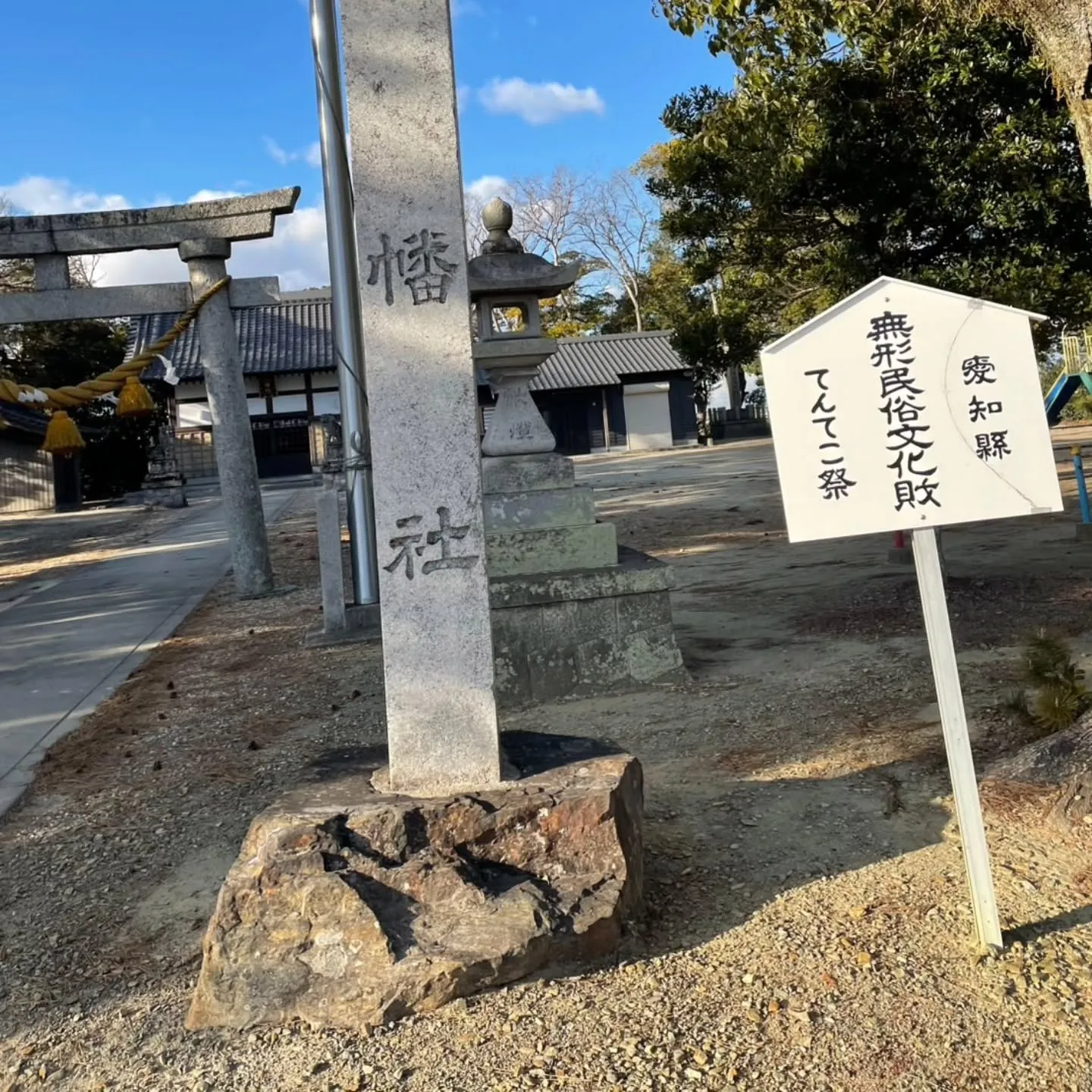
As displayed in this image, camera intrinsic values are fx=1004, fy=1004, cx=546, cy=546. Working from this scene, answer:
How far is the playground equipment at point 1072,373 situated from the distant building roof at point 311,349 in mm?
17302

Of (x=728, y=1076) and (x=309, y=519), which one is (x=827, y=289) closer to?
(x=728, y=1076)

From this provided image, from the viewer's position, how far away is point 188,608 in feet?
31.1

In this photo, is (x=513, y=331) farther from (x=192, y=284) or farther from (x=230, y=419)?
(x=192, y=284)

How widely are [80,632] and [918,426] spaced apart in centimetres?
795

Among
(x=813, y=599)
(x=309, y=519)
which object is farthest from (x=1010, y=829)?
(x=309, y=519)

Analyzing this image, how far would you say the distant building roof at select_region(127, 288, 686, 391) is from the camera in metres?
32.8

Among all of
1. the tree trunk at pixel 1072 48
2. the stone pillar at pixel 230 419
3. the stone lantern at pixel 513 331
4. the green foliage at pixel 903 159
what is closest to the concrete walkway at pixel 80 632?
the stone pillar at pixel 230 419

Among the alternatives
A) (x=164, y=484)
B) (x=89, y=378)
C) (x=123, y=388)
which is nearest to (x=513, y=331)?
(x=123, y=388)

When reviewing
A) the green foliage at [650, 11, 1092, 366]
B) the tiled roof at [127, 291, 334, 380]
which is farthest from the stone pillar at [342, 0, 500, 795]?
the tiled roof at [127, 291, 334, 380]

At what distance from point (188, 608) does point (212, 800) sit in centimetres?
Answer: 565

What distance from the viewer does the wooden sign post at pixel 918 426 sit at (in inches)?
98.3

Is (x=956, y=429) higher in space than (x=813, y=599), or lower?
higher

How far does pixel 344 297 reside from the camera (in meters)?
7.85

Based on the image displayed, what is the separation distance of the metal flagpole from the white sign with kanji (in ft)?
18.1
